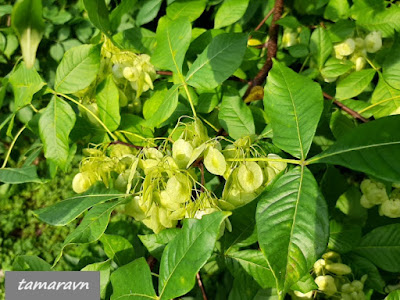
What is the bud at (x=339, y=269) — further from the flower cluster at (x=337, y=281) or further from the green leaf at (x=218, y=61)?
the green leaf at (x=218, y=61)

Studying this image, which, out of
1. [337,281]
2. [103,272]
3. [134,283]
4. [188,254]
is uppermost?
[188,254]

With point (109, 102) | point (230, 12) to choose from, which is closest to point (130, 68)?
point (109, 102)

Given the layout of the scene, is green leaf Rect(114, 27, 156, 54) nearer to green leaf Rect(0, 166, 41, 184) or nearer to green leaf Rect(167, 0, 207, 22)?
green leaf Rect(167, 0, 207, 22)

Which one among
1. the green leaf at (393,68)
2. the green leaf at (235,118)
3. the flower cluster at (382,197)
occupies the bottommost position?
the flower cluster at (382,197)

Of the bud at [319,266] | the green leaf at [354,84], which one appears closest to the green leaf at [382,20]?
the green leaf at [354,84]

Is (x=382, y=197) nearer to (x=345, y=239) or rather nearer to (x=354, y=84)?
(x=345, y=239)

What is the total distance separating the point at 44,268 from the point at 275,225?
2.05 ft

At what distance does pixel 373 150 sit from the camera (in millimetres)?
592

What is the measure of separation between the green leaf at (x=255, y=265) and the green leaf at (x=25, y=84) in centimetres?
57

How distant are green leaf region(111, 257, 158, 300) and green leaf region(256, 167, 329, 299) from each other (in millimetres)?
243

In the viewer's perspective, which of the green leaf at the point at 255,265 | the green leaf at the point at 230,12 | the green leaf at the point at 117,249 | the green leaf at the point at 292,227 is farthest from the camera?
the green leaf at the point at 230,12

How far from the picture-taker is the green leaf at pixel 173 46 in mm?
966

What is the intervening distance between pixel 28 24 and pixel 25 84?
0.62 metres

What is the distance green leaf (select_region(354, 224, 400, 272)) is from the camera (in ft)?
3.30
